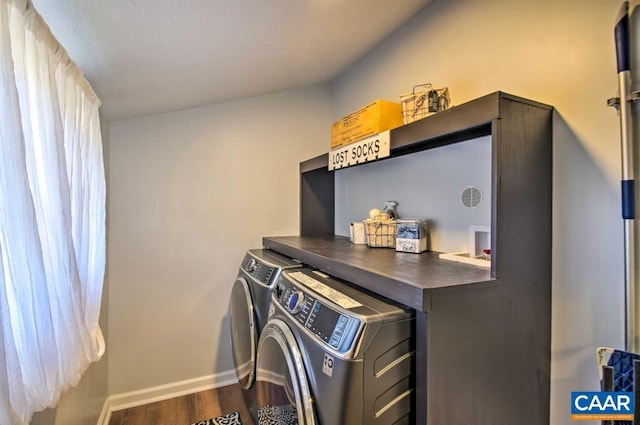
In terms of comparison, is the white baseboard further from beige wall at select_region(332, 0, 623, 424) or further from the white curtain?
→ beige wall at select_region(332, 0, 623, 424)

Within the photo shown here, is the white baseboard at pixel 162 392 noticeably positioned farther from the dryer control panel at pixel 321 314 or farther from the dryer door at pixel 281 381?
the dryer control panel at pixel 321 314

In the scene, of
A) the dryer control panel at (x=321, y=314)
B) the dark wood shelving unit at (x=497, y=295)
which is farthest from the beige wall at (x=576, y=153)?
the dryer control panel at (x=321, y=314)

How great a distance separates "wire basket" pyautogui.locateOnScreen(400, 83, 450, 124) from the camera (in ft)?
4.49

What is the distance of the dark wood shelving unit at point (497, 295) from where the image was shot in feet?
2.83

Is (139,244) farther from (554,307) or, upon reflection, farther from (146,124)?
(554,307)

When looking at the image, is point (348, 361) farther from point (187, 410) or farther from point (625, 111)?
point (187, 410)

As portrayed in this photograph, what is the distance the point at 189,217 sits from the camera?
2.21 meters

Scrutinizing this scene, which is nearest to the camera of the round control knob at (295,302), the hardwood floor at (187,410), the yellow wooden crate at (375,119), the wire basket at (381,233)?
the round control knob at (295,302)

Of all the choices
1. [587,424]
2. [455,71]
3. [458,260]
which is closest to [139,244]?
[458,260]

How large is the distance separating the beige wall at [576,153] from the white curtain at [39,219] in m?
1.49

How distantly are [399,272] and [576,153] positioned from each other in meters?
0.68

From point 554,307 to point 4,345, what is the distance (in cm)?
148

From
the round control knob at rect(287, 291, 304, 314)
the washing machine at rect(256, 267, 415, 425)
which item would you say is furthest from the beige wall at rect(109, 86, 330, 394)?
the washing machine at rect(256, 267, 415, 425)

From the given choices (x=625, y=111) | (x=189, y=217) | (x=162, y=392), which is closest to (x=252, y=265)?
(x=189, y=217)
